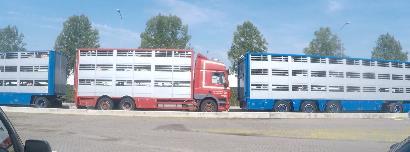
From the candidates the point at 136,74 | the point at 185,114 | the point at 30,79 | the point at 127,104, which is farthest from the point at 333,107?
the point at 30,79

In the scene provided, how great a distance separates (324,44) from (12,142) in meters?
54.4

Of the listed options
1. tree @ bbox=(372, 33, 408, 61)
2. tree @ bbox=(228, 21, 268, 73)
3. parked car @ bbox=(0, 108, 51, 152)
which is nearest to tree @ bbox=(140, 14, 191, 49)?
tree @ bbox=(228, 21, 268, 73)

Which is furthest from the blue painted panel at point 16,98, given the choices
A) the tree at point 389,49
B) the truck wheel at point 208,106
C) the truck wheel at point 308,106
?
the tree at point 389,49

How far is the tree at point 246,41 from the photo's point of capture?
4628 centimetres

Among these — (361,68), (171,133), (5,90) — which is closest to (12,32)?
(5,90)

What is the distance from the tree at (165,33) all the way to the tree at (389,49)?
27.3 m

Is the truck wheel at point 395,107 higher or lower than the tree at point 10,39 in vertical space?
lower

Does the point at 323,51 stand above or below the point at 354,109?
above

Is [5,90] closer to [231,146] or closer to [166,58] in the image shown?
[166,58]

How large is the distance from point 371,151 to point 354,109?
58.3 ft

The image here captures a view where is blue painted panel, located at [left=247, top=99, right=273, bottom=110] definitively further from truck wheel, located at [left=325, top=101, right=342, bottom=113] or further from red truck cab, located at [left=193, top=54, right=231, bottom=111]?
truck wheel, located at [left=325, top=101, right=342, bottom=113]

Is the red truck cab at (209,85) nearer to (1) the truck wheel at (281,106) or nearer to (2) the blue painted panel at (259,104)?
(2) the blue painted panel at (259,104)

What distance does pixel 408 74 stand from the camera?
33250 mm

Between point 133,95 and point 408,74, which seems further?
point 408,74
